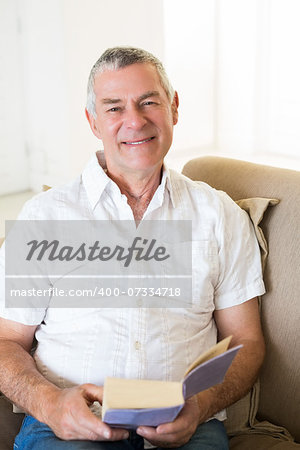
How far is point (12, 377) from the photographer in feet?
4.18

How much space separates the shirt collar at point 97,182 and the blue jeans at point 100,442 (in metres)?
0.51

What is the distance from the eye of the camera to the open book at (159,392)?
98 centimetres

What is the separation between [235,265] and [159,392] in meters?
0.49

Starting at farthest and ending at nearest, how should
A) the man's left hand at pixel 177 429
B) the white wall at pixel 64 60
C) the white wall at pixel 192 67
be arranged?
1. the white wall at pixel 192 67
2. the white wall at pixel 64 60
3. the man's left hand at pixel 177 429

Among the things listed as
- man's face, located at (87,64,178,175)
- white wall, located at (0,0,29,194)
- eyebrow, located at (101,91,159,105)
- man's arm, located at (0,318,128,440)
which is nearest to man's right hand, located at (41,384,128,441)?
man's arm, located at (0,318,128,440)

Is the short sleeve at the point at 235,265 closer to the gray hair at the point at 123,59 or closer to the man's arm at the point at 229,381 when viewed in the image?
the man's arm at the point at 229,381

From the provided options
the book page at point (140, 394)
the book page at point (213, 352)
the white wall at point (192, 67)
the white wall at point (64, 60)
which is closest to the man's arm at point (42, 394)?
the book page at point (140, 394)

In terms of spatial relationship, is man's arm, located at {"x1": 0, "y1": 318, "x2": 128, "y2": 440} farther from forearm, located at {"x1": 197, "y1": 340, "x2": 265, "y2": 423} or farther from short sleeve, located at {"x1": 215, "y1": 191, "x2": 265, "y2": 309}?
short sleeve, located at {"x1": 215, "y1": 191, "x2": 265, "y2": 309}

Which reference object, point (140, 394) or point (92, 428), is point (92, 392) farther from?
point (140, 394)

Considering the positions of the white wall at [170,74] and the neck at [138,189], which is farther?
the white wall at [170,74]

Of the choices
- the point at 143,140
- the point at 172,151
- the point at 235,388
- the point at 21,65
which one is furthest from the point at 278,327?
the point at 172,151

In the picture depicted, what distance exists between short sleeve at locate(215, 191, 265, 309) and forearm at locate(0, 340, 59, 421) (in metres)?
0.45

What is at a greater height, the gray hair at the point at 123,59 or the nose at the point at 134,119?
the gray hair at the point at 123,59

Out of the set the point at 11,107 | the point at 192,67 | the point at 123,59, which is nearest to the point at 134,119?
the point at 123,59
